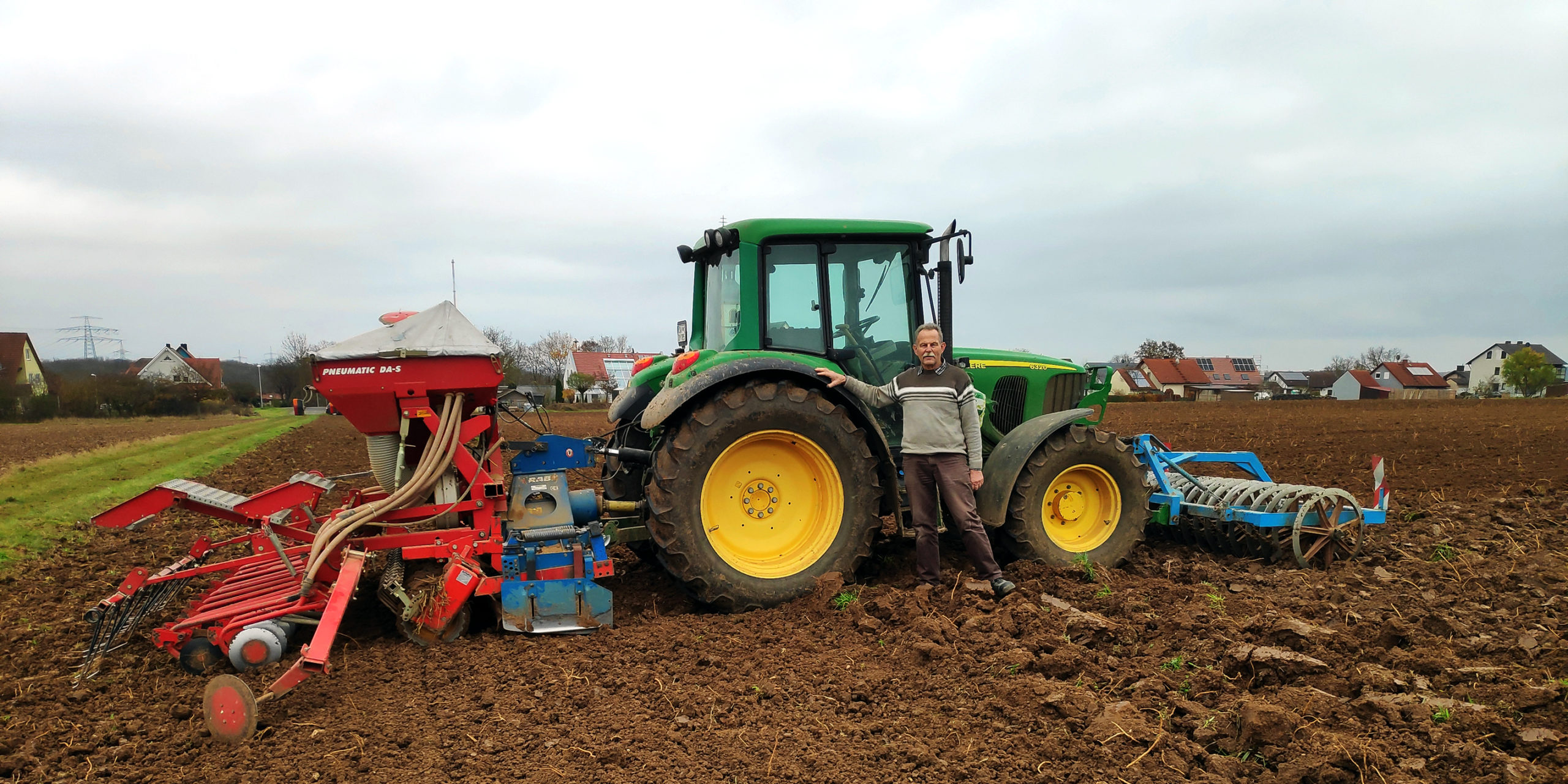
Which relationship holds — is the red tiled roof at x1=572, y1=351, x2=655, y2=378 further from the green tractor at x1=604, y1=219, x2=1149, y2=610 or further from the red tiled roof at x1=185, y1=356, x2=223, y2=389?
the green tractor at x1=604, y1=219, x2=1149, y2=610

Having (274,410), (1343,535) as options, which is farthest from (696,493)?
(274,410)

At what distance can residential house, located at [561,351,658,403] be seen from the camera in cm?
5850

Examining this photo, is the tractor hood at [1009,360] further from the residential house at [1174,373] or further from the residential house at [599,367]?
the residential house at [1174,373]

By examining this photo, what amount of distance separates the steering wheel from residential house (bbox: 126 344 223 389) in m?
51.2

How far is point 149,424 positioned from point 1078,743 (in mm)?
40894

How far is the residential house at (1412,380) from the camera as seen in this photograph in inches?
2963

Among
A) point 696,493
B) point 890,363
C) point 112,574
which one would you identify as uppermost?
point 890,363

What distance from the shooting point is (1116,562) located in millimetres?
5559

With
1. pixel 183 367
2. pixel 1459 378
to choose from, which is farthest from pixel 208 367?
pixel 1459 378

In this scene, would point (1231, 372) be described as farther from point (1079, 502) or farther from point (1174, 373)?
point (1079, 502)

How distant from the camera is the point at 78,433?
2741cm

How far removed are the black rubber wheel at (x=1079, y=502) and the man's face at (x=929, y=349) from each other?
95cm

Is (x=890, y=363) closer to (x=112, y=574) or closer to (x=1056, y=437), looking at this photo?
(x=1056, y=437)

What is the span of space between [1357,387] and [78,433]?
87753 millimetres
